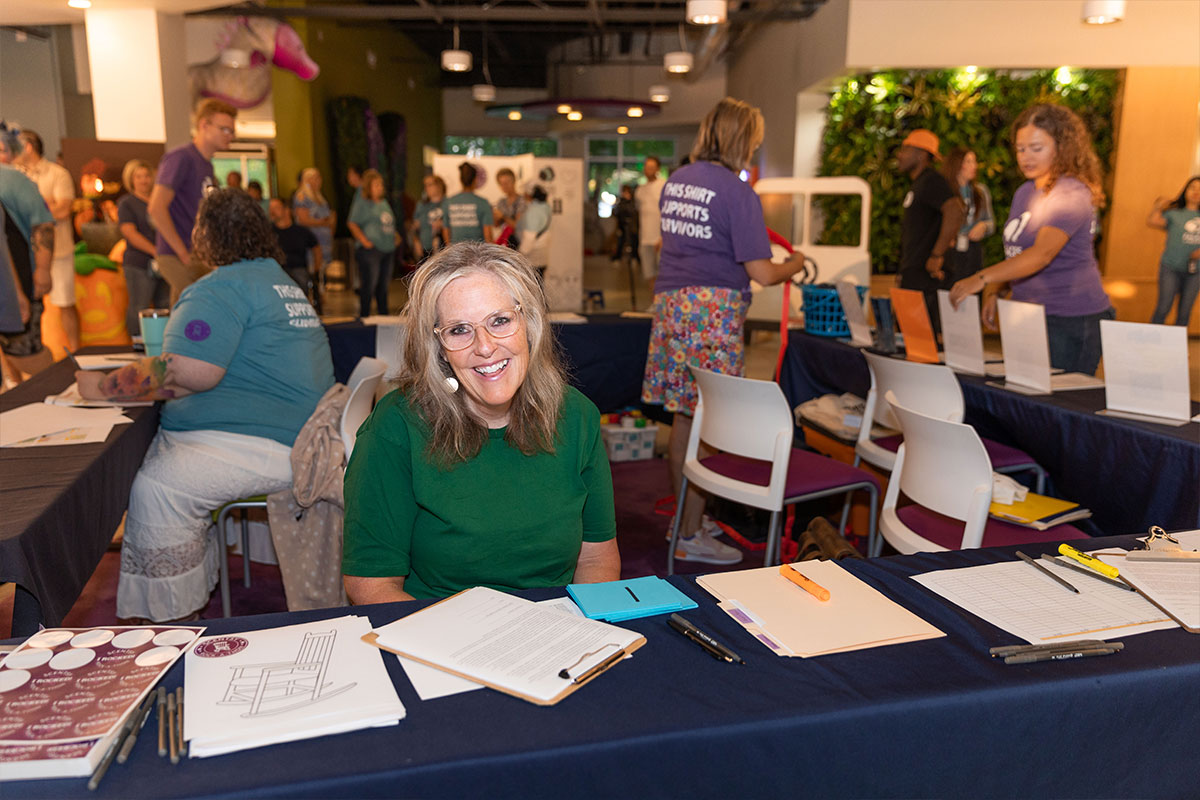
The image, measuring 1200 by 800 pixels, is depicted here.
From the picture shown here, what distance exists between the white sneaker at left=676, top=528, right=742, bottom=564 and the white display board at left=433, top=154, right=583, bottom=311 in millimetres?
6128

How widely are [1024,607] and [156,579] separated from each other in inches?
84.9

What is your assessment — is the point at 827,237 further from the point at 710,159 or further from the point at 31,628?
the point at 31,628

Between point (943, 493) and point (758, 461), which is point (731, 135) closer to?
point (758, 461)

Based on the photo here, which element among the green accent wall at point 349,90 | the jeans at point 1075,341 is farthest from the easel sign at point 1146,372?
the green accent wall at point 349,90

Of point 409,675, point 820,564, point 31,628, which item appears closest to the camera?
point 409,675

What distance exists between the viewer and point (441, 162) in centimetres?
905

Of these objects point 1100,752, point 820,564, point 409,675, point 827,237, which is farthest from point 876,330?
point 827,237

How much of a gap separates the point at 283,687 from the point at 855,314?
323cm

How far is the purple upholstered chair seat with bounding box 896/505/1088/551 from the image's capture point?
7.45 feet

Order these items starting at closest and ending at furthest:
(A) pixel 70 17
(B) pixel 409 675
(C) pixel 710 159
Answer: (B) pixel 409 675
(C) pixel 710 159
(A) pixel 70 17

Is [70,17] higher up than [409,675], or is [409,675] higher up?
[70,17]

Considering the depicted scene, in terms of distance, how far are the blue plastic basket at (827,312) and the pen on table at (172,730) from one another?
3.45 meters

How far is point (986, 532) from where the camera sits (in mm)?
2324

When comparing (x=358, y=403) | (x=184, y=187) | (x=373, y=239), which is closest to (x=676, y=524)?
(x=358, y=403)
